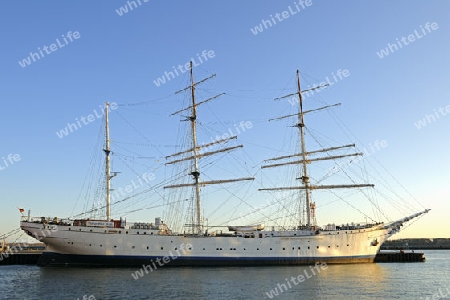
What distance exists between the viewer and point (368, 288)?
3008 cm

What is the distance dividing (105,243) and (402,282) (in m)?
28.4

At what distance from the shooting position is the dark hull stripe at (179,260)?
4269 cm

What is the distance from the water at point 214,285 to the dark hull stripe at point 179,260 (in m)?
4.21

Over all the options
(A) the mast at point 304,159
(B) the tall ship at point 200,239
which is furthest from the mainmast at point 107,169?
(A) the mast at point 304,159

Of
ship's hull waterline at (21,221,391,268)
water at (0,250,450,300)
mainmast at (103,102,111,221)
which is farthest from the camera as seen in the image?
mainmast at (103,102,111,221)

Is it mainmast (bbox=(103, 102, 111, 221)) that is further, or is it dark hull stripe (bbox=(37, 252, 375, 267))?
mainmast (bbox=(103, 102, 111, 221))

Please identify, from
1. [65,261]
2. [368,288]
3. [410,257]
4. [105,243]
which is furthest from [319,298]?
[410,257]

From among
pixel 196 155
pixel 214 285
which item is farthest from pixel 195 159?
pixel 214 285

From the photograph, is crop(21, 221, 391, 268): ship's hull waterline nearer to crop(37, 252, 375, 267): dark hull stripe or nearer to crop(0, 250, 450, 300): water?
crop(37, 252, 375, 267): dark hull stripe

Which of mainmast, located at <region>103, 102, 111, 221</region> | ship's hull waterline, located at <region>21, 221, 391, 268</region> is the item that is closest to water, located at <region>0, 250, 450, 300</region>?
ship's hull waterline, located at <region>21, 221, 391, 268</region>

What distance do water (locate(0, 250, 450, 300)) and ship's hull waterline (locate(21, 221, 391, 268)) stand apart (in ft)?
15.0

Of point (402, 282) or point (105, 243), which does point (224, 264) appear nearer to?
point (105, 243)

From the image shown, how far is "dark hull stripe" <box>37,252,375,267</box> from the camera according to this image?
42688 millimetres

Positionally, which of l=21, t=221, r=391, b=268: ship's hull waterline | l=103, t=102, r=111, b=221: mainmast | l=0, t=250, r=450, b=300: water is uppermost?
l=103, t=102, r=111, b=221: mainmast
